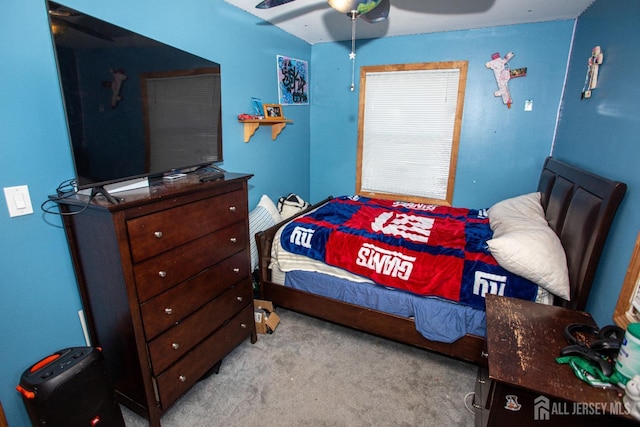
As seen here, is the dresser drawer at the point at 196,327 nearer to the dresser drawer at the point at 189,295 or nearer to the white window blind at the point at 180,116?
the dresser drawer at the point at 189,295

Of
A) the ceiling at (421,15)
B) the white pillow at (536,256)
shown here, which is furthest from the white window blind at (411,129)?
the white pillow at (536,256)

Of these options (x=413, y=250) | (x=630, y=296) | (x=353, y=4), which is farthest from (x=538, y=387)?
(x=353, y=4)

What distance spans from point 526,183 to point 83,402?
3.67 metres

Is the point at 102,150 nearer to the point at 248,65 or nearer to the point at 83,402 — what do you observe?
the point at 83,402

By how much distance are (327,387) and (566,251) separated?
1.64 metres

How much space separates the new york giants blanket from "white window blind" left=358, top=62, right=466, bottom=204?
637 millimetres

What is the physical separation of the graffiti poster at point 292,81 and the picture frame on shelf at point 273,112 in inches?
7.2

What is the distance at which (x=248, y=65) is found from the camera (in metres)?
2.65

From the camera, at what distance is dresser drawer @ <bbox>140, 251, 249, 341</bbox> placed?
1.50 metres

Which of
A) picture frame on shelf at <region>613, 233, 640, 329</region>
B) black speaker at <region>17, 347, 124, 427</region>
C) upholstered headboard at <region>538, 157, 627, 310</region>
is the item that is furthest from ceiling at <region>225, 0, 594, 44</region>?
black speaker at <region>17, 347, 124, 427</region>

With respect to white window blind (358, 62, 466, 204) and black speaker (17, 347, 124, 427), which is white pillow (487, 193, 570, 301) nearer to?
white window blind (358, 62, 466, 204)

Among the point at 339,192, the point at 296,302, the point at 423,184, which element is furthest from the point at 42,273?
the point at 423,184

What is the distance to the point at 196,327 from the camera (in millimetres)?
1749

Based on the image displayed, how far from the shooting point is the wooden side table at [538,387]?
1.01 m
